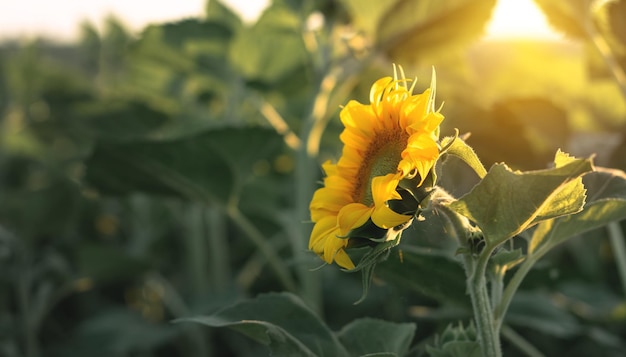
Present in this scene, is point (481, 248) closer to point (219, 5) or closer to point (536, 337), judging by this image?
point (536, 337)

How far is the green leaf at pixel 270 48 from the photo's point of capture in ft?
4.16

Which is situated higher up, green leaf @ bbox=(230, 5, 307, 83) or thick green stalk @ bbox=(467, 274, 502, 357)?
green leaf @ bbox=(230, 5, 307, 83)

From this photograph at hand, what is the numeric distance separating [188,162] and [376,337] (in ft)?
1.63

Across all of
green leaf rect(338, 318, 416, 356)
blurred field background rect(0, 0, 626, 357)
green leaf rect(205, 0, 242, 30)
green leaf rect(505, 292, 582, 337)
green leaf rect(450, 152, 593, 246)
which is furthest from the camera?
green leaf rect(205, 0, 242, 30)

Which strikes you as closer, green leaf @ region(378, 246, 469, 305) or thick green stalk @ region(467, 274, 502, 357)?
thick green stalk @ region(467, 274, 502, 357)

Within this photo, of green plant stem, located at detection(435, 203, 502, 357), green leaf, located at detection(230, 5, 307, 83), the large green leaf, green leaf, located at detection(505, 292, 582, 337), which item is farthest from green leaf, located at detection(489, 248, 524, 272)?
green leaf, located at detection(230, 5, 307, 83)

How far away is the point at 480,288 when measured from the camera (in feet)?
1.83

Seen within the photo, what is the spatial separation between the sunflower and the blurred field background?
0.08 m

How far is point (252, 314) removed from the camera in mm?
637

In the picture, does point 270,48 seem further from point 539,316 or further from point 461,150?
point 461,150

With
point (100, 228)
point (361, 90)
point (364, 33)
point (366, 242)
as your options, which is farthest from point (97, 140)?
point (100, 228)

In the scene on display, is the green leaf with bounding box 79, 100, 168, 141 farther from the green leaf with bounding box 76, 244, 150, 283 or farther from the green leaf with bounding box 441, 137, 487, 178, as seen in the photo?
the green leaf with bounding box 441, 137, 487, 178

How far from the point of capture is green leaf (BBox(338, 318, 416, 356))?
62 centimetres

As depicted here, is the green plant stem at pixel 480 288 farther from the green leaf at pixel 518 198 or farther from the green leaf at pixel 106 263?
the green leaf at pixel 106 263
